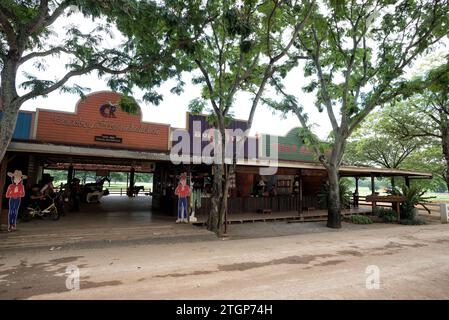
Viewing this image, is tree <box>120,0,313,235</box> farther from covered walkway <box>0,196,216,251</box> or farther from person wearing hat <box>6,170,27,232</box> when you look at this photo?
person wearing hat <box>6,170,27,232</box>

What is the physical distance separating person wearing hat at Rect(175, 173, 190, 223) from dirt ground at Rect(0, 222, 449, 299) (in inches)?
25.8

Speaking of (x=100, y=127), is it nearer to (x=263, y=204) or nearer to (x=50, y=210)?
(x=50, y=210)

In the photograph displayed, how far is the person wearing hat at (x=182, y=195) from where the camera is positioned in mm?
9438

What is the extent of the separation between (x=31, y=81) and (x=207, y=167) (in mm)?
7462

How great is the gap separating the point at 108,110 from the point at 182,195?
20.1 feet

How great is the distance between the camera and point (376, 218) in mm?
13422

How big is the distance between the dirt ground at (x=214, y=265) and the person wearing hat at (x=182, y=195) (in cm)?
66

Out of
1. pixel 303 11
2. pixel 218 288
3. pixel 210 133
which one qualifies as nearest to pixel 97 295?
pixel 218 288

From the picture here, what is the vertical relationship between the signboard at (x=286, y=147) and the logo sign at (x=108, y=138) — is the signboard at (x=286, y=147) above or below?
above

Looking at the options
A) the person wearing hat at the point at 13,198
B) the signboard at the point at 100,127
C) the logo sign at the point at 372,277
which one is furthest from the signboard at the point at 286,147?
the person wearing hat at the point at 13,198

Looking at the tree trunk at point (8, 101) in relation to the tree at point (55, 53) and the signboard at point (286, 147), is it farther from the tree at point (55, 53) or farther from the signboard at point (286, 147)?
the signboard at point (286, 147)

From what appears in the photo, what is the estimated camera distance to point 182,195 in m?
9.45

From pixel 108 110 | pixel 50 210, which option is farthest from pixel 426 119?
pixel 50 210

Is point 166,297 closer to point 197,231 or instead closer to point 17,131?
point 197,231
